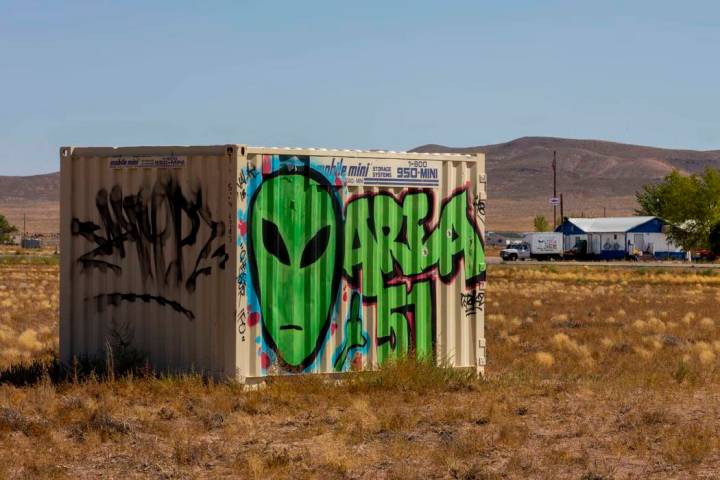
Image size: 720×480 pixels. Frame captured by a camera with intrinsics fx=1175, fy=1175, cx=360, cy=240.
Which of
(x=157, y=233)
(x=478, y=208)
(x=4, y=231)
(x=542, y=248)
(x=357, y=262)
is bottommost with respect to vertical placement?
(x=357, y=262)

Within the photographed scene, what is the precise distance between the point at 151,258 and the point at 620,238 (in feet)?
273

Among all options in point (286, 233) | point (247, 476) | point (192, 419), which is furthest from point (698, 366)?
point (247, 476)

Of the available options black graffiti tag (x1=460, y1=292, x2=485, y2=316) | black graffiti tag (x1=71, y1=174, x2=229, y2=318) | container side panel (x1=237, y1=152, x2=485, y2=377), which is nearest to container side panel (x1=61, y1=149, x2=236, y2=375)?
black graffiti tag (x1=71, y1=174, x2=229, y2=318)

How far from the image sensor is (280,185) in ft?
41.4

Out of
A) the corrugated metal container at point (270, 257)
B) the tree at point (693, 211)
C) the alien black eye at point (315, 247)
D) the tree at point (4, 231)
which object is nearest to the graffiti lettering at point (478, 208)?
the corrugated metal container at point (270, 257)

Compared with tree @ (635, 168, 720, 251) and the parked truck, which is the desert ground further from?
tree @ (635, 168, 720, 251)

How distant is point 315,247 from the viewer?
42.3 feet

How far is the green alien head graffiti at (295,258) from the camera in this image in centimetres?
1250

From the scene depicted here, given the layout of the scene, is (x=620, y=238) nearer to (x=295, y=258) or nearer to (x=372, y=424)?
(x=295, y=258)

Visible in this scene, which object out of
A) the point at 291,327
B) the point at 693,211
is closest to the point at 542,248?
the point at 693,211

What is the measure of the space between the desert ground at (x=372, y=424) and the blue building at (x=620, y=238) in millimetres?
77407

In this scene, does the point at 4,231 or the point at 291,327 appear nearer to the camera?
the point at 291,327

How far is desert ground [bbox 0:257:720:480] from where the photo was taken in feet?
29.8

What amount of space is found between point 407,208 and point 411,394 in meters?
2.38
